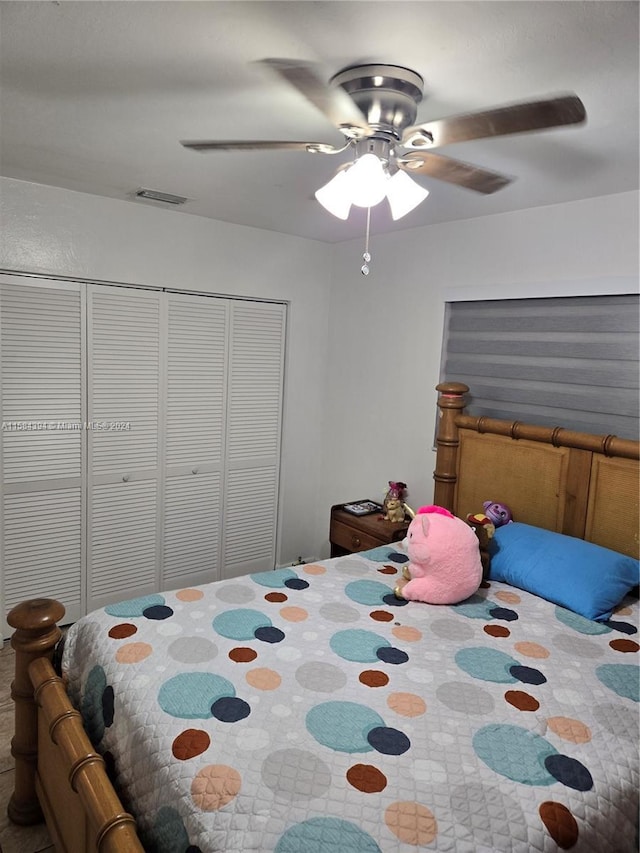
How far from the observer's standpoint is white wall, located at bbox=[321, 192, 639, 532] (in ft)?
8.56

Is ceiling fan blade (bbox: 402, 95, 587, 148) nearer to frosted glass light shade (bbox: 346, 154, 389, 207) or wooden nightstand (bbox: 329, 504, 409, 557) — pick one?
frosted glass light shade (bbox: 346, 154, 389, 207)

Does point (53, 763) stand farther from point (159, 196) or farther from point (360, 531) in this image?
point (159, 196)

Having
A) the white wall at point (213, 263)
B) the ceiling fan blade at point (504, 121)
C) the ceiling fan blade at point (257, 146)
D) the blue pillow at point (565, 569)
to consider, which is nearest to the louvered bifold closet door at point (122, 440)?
the white wall at point (213, 263)

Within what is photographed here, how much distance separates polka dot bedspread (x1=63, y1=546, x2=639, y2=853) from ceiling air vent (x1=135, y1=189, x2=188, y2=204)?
6.15ft

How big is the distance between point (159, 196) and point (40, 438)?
4.46 ft

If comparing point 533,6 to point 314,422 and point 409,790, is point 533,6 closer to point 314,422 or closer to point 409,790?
point 409,790

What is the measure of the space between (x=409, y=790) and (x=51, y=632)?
48.8 inches

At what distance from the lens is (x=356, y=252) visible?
3.84 m

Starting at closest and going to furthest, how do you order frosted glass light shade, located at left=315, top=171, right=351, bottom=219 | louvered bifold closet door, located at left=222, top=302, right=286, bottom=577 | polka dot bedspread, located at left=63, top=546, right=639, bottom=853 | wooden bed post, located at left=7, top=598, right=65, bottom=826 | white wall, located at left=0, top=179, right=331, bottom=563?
polka dot bedspread, located at left=63, top=546, right=639, bottom=853
frosted glass light shade, located at left=315, top=171, right=351, bottom=219
wooden bed post, located at left=7, top=598, right=65, bottom=826
white wall, located at left=0, top=179, right=331, bottom=563
louvered bifold closet door, located at left=222, top=302, right=286, bottom=577

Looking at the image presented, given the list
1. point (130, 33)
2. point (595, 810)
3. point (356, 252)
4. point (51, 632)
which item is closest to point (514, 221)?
point (356, 252)

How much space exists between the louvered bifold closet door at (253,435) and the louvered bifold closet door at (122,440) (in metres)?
0.50

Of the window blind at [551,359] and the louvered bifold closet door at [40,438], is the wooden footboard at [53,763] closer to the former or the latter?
the louvered bifold closet door at [40,438]

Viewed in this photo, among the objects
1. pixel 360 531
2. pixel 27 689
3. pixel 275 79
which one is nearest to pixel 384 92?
pixel 275 79

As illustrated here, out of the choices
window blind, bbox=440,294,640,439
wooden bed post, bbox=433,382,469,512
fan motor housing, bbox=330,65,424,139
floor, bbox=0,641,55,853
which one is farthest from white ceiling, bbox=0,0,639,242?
floor, bbox=0,641,55,853
